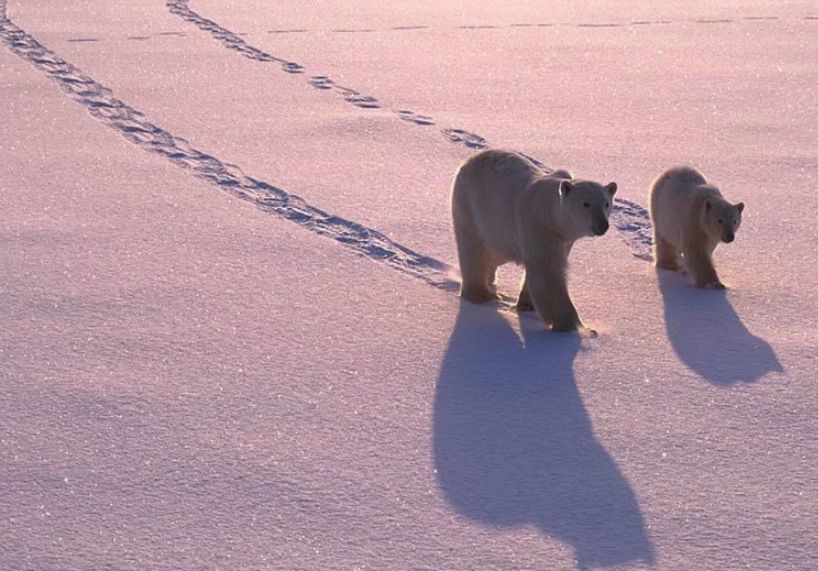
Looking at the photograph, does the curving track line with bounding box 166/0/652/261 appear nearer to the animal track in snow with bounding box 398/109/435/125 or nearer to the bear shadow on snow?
the animal track in snow with bounding box 398/109/435/125

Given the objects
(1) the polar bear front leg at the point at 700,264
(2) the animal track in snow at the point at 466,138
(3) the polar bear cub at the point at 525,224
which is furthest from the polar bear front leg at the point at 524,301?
(2) the animal track in snow at the point at 466,138

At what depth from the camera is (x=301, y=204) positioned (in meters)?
6.08

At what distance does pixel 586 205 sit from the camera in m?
4.42

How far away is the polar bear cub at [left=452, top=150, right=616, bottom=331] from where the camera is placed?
14.6 ft

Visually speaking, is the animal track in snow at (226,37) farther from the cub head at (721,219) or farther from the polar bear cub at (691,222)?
the cub head at (721,219)

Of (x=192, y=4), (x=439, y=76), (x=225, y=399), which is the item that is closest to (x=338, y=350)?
(x=225, y=399)

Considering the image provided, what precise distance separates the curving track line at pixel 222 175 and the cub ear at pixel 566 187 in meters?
0.75

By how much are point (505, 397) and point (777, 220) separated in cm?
232

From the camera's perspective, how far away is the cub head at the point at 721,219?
502 cm

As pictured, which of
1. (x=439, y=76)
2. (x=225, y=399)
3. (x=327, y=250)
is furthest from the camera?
(x=439, y=76)

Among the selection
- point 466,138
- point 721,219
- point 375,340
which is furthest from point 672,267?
point 466,138

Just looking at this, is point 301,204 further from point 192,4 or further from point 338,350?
point 192,4

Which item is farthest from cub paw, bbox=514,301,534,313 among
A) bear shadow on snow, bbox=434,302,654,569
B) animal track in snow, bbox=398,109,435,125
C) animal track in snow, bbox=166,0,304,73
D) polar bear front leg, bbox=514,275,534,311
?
animal track in snow, bbox=166,0,304,73

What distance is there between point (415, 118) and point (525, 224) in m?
3.32
